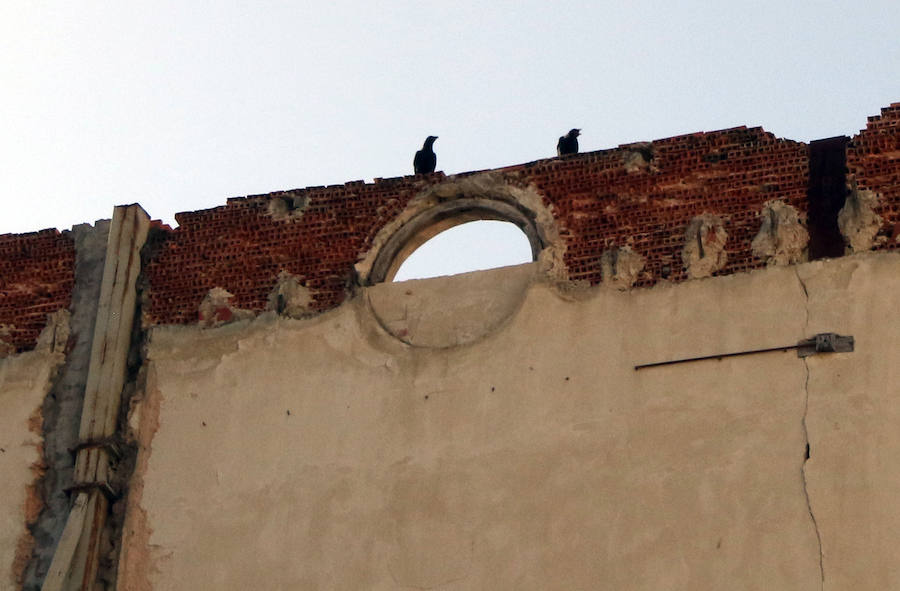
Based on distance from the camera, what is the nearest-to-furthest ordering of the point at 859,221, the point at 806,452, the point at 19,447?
the point at 806,452, the point at 859,221, the point at 19,447

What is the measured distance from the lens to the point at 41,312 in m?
16.5

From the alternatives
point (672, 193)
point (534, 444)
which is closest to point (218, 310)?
point (534, 444)

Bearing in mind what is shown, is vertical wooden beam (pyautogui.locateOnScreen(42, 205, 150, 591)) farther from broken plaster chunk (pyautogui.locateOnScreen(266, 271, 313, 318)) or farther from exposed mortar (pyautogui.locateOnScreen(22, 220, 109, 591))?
broken plaster chunk (pyautogui.locateOnScreen(266, 271, 313, 318))

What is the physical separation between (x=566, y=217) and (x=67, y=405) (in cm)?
413

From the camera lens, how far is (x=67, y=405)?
626 inches

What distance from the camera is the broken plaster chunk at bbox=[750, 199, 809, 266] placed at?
1475 centimetres

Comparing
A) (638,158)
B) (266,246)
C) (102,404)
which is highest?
(638,158)

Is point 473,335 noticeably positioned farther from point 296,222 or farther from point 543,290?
point 296,222

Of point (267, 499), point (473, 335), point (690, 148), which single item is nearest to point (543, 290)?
point (473, 335)

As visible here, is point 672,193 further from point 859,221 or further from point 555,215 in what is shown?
point 859,221

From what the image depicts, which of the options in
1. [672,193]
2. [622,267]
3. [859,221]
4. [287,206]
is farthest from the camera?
[287,206]

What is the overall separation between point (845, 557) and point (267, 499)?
4236mm

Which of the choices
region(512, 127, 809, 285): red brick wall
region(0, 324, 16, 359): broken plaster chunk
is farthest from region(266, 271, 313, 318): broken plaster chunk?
region(0, 324, 16, 359): broken plaster chunk

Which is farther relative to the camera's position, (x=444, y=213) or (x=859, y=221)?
(x=444, y=213)
